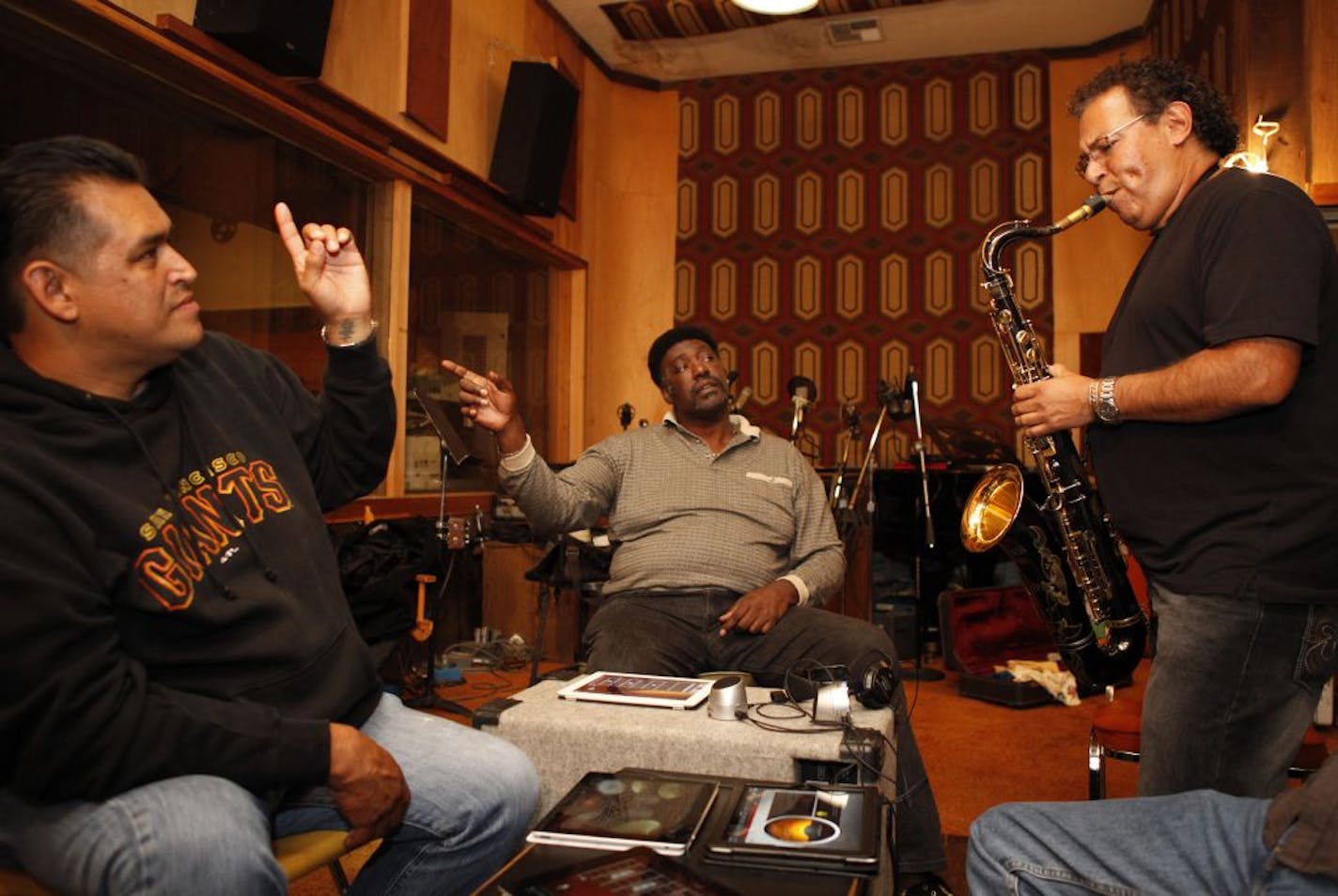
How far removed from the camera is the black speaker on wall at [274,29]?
343cm

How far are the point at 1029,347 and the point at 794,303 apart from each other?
13.6 ft

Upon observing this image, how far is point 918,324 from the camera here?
657cm

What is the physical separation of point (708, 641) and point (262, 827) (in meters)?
1.52

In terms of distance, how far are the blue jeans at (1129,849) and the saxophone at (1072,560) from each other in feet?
3.60

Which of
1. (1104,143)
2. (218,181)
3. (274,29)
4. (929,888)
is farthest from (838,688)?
(218,181)

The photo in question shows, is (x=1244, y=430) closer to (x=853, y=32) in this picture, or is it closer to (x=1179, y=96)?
(x=1179, y=96)

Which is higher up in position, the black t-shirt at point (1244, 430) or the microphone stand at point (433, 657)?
the black t-shirt at point (1244, 430)

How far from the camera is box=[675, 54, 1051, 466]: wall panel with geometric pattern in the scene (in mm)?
6461

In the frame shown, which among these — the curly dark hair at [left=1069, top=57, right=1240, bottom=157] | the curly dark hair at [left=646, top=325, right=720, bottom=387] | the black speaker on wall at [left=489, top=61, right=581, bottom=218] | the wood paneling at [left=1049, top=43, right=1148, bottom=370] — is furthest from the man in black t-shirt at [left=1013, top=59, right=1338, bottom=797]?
the wood paneling at [left=1049, top=43, right=1148, bottom=370]

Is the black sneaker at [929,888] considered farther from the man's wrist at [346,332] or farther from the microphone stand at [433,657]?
the microphone stand at [433,657]

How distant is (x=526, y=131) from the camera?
5.39 metres

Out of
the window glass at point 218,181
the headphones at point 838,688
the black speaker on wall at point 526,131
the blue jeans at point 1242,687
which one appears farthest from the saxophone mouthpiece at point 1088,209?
the black speaker on wall at point 526,131

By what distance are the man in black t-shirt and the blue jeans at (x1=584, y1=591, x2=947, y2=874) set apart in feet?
2.86

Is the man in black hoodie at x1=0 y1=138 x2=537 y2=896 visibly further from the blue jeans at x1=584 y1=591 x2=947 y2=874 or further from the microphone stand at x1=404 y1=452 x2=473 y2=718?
the microphone stand at x1=404 y1=452 x2=473 y2=718
